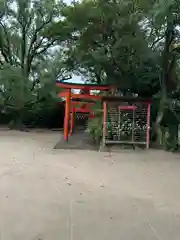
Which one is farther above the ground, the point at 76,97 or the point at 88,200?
the point at 76,97

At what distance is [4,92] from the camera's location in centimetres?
1778

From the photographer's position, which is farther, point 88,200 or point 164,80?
point 164,80

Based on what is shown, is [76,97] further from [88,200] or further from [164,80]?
[88,200]

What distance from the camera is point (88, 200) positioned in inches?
167

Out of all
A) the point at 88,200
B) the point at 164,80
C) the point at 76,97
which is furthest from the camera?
the point at 76,97

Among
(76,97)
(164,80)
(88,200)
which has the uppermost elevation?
(164,80)

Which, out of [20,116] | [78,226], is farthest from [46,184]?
[20,116]

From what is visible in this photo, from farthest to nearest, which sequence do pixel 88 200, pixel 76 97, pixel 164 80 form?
pixel 76 97
pixel 164 80
pixel 88 200

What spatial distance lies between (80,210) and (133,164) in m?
3.86

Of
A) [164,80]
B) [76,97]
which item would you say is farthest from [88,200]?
[76,97]

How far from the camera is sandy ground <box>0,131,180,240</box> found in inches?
122

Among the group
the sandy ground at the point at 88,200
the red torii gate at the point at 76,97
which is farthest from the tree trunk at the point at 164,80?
the sandy ground at the point at 88,200

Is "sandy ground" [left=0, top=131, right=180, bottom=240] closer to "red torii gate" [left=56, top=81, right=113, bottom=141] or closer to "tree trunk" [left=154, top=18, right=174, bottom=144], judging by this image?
"tree trunk" [left=154, top=18, right=174, bottom=144]

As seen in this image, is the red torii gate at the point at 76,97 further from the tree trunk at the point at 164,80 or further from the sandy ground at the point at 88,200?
the sandy ground at the point at 88,200
